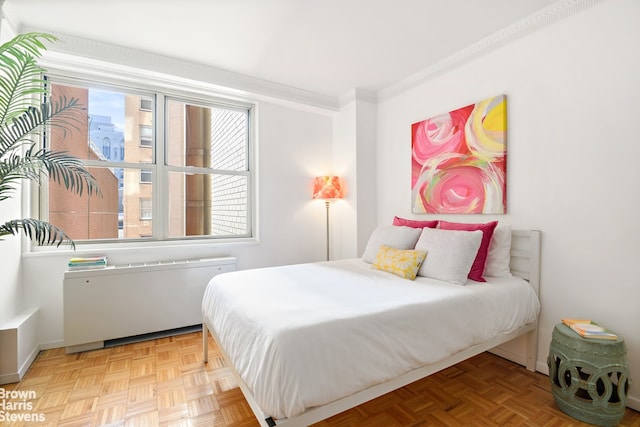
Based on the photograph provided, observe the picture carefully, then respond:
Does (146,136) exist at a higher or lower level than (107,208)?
higher

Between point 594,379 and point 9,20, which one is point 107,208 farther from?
point 594,379

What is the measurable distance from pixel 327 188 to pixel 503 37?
2.09m

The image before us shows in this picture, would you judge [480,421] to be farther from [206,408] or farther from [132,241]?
[132,241]

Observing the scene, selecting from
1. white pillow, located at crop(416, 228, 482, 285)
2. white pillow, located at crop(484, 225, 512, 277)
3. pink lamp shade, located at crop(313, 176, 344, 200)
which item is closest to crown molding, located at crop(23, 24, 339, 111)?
pink lamp shade, located at crop(313, 176, 344, 200)

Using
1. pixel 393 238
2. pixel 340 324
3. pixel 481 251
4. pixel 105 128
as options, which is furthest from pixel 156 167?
pixel 481 251

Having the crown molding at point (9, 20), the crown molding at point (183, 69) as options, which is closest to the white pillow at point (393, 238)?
the crown molding at point (183, 69)

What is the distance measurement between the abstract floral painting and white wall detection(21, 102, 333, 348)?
1.26 meters

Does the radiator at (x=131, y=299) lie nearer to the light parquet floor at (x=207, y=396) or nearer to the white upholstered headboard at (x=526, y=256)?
the light parquet floor at (x=207, y=396)

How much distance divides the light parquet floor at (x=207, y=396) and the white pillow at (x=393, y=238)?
39.2 inches

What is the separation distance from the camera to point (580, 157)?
1.92 metres

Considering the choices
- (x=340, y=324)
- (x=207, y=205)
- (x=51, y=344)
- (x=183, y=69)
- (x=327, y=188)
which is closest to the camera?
(x=340, y=324)

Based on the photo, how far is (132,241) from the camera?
9.70ft

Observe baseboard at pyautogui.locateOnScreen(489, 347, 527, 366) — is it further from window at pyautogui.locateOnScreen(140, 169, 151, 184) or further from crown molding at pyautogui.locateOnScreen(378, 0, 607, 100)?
window at pyautogui.locateOnScreen(140, 169, 151, 184)

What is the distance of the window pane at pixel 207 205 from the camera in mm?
3186
